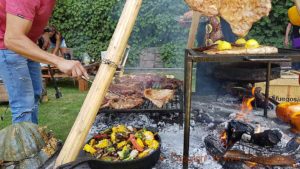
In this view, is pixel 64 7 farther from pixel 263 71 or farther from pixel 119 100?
pixel 263 71

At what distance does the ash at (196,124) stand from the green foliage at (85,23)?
6502 millimetres

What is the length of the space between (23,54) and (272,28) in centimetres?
922

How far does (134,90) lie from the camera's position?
16.0ft

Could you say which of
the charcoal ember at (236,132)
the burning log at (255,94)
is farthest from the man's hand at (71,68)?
the burning log at (255,94)

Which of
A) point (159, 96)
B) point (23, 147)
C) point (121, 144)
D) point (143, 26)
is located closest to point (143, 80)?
point (159, 96)

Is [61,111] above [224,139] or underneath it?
underneath

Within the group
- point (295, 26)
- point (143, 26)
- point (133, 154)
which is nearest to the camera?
point (133, 154)

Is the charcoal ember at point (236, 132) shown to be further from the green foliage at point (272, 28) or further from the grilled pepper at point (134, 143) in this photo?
the green foliage at point (272, 28)

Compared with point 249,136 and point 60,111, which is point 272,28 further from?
point 249,136

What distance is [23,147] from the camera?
3.28 m

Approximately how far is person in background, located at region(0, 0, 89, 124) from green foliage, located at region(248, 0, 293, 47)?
8046 mm

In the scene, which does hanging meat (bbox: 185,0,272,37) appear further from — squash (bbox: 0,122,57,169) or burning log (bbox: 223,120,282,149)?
squash (bbox: 0,122,57,169)

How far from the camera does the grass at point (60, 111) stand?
6036 millimetres

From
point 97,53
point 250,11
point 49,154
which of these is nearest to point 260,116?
point 250,11
